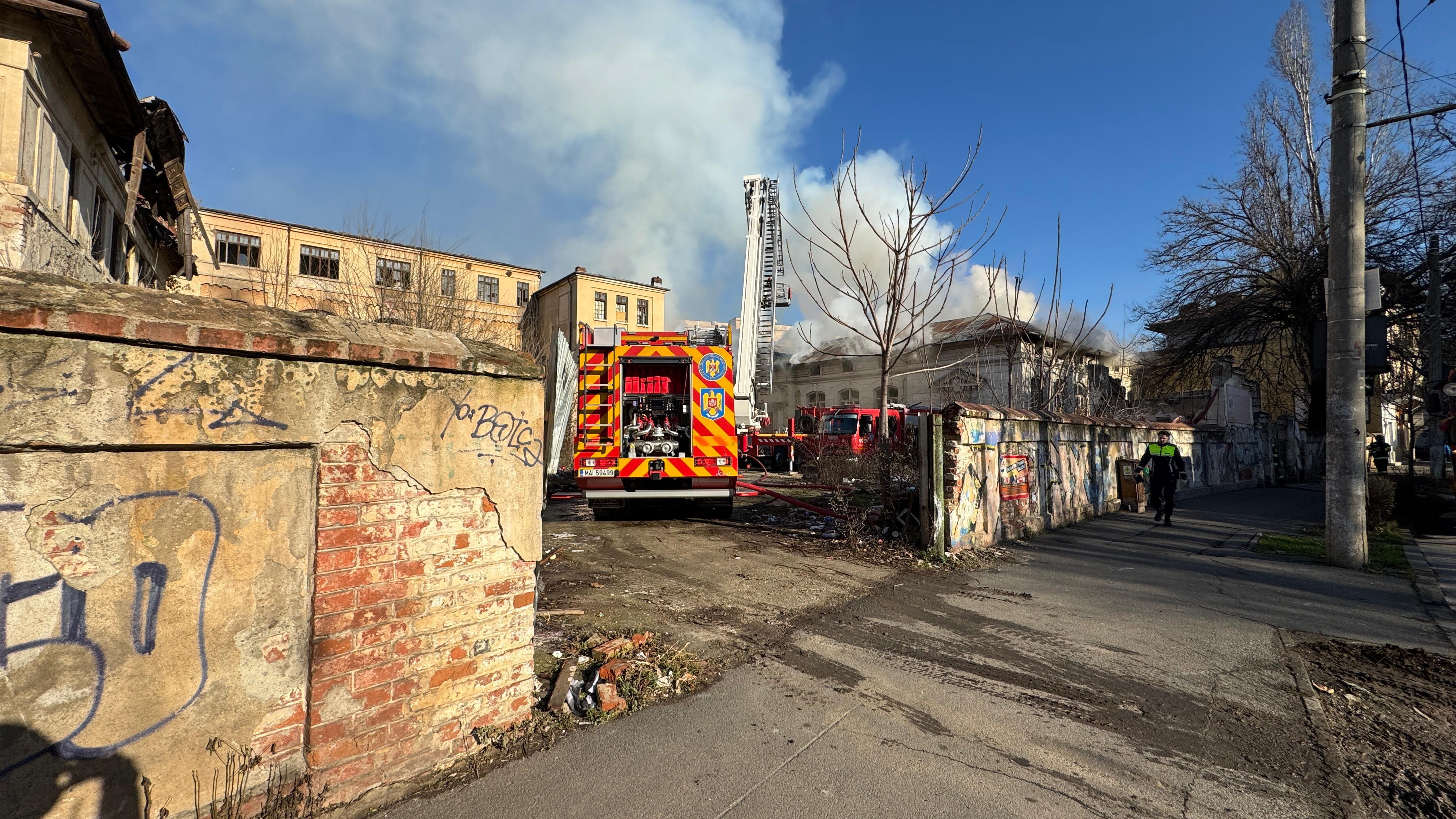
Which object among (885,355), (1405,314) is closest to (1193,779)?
(885,355)

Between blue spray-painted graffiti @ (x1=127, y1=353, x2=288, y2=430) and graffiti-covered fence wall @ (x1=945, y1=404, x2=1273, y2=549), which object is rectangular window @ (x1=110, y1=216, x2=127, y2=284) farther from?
graffiti-covered fence wall @ (x1=945, y1=404, x2=1273, y2=549)

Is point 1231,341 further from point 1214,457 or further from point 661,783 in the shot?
point 661,783

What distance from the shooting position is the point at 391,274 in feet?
46.3

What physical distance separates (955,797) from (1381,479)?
16.0m

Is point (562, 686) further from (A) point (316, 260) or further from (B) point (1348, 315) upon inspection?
(A) point (316, 260)

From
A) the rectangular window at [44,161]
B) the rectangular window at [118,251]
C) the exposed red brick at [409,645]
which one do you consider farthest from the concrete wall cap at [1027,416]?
the rectangular window at [118,251]

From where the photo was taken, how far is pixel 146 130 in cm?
1290

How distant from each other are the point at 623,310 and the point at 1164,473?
37070mm

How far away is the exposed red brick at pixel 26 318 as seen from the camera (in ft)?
6.50

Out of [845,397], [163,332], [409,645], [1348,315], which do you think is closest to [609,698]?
[409,645]

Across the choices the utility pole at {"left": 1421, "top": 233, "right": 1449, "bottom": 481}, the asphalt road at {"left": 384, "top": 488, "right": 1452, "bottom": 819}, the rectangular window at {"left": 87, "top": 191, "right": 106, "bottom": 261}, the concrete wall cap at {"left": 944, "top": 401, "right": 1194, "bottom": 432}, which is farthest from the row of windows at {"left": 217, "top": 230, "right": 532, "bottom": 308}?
the utility pole at {"left": 1421, "top": 233, "right": 1449, "bottom": 481}

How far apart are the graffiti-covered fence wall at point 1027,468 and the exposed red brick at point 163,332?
7651 millimetres

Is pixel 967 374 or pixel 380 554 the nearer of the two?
pixel 380 554

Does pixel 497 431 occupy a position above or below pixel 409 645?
above
